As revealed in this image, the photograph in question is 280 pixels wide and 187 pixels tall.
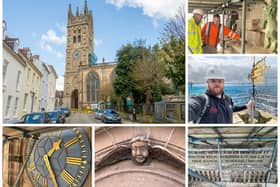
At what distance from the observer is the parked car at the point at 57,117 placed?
6.26 ft

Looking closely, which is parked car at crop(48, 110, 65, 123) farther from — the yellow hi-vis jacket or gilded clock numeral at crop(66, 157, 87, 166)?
the yellow hi-vis jacket

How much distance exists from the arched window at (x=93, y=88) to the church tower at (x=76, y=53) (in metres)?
0.04

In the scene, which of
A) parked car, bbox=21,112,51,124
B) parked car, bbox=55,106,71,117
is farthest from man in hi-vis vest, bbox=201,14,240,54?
parked car, bbox=21,112,51,124

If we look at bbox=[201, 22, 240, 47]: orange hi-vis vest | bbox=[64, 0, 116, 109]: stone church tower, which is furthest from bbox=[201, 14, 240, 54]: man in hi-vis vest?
bbox=[64, 0, 116, 109]: stone church tower

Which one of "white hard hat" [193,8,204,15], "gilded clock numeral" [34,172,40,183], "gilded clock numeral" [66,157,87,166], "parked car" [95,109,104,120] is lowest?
"gilded clock numeral" [34,172,40,183]

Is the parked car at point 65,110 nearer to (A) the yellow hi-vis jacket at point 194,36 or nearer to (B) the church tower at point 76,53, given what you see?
(B) the church tower at point 76,53

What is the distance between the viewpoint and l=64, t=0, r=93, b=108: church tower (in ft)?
6.22

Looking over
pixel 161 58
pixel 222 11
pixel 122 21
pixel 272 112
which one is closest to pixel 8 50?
pixel 122 21

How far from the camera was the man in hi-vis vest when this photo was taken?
73.9 inches

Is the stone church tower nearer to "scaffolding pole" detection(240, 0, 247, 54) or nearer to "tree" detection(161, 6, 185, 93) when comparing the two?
"tree" detection(161, 6, 185, 93)

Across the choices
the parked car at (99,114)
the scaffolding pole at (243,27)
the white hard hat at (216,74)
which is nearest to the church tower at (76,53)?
the parked car at (99,114)

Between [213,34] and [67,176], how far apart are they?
3.72 ft

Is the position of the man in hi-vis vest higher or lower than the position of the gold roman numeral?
higher

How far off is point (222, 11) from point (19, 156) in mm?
1399
